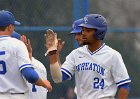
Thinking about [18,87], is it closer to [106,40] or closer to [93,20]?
[93,20]

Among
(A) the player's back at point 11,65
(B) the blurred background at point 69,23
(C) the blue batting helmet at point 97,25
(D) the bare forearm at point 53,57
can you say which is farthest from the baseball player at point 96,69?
(B) the blurred background at point 69,23

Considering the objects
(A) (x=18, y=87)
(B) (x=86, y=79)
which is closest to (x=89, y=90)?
(B) (x=86, y=79)

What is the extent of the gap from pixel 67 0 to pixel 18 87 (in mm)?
3294

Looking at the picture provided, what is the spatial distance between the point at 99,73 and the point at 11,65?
914 mm

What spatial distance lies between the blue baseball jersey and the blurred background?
2.80 metres

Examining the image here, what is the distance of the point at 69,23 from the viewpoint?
442 inches

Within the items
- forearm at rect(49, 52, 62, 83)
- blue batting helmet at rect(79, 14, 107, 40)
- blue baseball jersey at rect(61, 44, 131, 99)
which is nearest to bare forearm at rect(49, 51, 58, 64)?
forearm at rect(49, 52, 62, 83)

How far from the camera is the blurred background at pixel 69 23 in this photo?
11002 millimetres

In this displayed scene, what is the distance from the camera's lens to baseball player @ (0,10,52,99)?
7.90 metres

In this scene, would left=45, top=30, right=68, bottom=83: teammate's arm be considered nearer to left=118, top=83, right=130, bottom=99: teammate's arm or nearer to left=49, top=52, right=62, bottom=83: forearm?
left=49, top=52, right=62, bottom=83: forearm

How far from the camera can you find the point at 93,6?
1148cm

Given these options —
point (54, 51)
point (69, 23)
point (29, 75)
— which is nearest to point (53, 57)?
point (54, 51)

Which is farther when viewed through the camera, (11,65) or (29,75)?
(11,65)

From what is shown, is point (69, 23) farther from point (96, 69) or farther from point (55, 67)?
point (55, 67)
